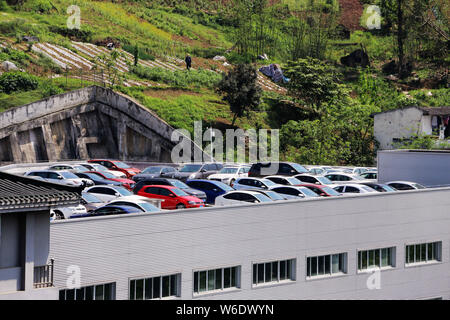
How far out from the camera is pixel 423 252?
28.0 meters

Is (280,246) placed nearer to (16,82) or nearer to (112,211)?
(112,211)

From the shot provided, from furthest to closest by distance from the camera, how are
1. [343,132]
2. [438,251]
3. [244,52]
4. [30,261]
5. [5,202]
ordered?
[244,52]
[343,132]
[438,251]
[30,261]
[5,202]

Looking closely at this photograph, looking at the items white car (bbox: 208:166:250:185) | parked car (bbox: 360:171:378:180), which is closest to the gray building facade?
parked car (bbox: 360:171:378:180)

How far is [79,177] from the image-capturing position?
34.9 meters

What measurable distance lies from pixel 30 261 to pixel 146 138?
34.2 m

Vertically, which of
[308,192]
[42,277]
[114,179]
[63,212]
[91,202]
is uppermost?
[114,179]

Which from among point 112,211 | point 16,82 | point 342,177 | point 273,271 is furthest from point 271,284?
point 16,82

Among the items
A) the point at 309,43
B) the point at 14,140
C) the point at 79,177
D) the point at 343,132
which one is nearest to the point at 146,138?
the point at 14,140

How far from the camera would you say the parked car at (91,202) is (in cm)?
2728

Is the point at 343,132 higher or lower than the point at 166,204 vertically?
higher

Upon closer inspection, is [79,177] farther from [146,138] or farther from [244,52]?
[244,52]

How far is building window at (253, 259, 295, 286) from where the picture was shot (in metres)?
23.1

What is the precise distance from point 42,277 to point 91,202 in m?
11.5
